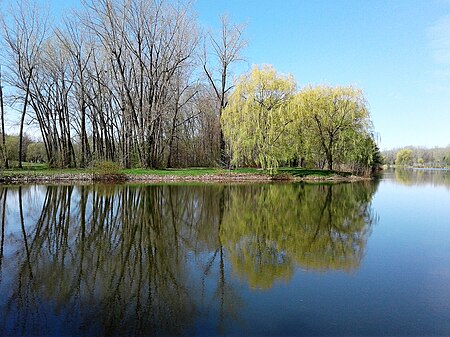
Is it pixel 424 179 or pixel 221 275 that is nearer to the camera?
pixel 221 275

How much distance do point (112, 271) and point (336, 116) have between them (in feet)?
80.4

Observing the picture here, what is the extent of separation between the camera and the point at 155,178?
22.9 m

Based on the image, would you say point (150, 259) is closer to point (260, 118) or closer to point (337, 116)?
point (260, 118)

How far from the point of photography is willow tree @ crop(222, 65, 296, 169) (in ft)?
77.4

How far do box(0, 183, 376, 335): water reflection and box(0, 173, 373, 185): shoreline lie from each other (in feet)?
35.1

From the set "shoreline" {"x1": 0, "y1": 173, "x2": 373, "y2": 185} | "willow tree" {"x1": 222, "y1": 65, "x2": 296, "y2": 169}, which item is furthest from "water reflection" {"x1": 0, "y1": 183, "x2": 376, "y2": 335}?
"willow tree" {"x1": 222, "y1": 65, "x2": 296, "y2": 169}

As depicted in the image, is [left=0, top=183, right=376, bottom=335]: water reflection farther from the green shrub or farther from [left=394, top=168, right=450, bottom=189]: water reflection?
[left=394, top=168, right=450, bottom=189]: water reflection

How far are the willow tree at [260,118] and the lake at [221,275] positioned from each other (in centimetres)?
1438

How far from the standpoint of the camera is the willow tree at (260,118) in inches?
928

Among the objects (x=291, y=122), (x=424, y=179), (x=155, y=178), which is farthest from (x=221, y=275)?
(x=424, y=179)

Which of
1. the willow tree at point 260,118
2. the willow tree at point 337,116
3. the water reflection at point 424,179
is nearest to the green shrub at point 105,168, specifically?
the willow tree at point 260,118

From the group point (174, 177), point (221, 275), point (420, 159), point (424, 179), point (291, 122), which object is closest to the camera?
point (221, 275)

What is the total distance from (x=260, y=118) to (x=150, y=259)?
63.3 ft

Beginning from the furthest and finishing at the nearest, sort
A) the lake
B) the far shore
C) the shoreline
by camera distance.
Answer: the far shore < the shoreline < the lake
